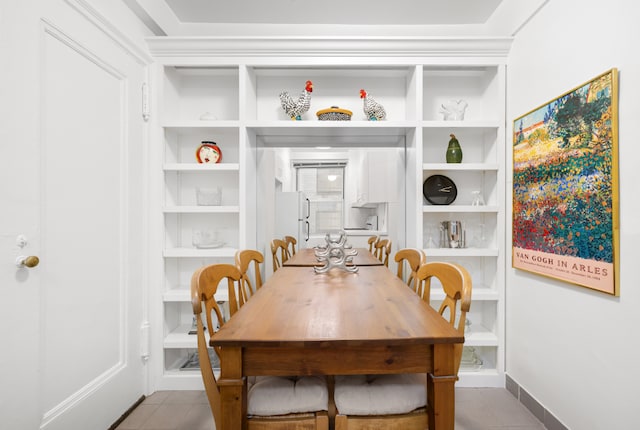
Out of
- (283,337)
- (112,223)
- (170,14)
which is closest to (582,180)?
(283,337)

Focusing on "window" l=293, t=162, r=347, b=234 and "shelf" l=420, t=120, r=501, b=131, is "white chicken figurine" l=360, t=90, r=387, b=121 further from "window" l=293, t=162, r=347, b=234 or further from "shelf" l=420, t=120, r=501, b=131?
"window" l=293, t=162, r=347, b=234

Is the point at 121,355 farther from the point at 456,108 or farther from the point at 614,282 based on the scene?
the point at 456,108

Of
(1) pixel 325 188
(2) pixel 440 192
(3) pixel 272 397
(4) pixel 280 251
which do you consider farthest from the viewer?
(4) pixel 280 251

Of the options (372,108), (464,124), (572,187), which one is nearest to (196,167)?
(372,108)

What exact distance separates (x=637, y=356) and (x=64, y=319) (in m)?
2.45

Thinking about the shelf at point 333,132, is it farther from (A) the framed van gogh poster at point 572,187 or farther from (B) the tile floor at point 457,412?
(B) the tile floor at point 457,412

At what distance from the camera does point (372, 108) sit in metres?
2.26

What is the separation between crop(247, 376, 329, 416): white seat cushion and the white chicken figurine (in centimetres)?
182

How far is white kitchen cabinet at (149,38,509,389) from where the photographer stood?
2143 mm

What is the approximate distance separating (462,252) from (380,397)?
138 cm

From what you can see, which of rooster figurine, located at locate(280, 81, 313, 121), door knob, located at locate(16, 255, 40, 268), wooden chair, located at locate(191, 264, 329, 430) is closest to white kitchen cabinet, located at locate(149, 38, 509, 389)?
rooster figurine, located at locate(280, 81, 313, 121)

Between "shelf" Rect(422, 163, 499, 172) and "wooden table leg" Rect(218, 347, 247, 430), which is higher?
"shelf" Rect(422, 163, 499, 172)

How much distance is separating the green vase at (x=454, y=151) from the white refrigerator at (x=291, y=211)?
45.1 inches

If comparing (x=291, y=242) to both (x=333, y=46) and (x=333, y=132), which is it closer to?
(x=333, y=132)
